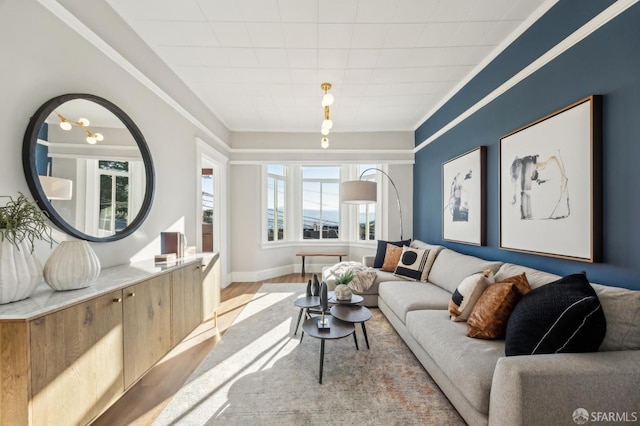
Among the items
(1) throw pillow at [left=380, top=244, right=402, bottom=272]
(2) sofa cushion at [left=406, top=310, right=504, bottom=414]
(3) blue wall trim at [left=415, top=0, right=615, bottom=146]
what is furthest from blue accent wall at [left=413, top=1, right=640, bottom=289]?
(1) throw pillow at [left=380, top=244, right=402, bottom=272]

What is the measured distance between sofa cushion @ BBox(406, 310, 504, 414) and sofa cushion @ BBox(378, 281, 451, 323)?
0.24 meters

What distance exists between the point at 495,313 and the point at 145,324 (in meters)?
2.37

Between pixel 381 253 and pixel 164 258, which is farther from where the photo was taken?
pixel 381 253

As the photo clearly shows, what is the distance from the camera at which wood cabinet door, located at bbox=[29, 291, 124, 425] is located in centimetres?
112

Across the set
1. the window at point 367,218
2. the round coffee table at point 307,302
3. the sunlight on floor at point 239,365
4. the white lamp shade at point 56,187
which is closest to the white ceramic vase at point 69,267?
the white lamp shade at point 56,187

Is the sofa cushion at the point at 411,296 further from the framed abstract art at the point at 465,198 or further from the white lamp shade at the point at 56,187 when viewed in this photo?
the white lamp shade at the point at 56,187

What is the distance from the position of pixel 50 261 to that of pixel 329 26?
2.60 metres

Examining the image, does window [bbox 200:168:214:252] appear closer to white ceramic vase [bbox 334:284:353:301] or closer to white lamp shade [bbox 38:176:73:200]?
white ceramic vase [bbox 334:284:353:301]


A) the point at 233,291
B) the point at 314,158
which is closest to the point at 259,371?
the point at 233,291

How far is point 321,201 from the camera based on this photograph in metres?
6.26

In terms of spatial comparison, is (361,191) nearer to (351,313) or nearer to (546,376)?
(351,313)

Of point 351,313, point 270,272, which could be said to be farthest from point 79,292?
point 270,272

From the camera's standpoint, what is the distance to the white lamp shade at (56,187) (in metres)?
1.55

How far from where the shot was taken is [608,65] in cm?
166
